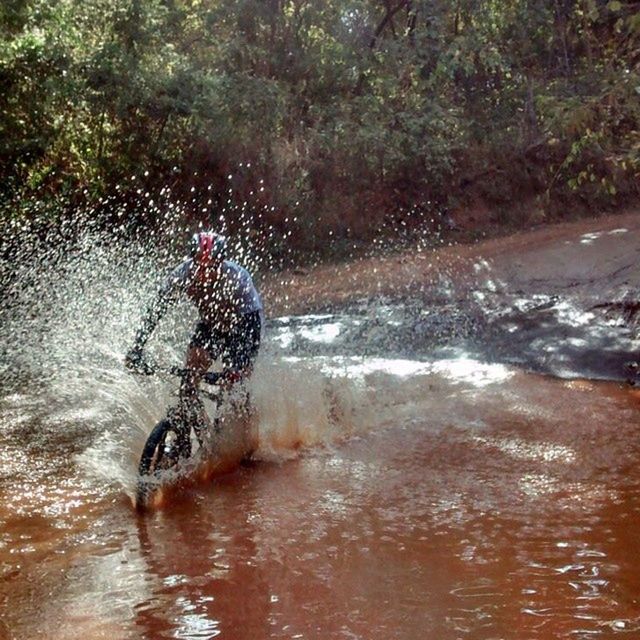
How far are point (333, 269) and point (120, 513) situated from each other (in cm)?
955

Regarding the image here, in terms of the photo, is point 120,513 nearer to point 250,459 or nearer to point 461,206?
point 250,459

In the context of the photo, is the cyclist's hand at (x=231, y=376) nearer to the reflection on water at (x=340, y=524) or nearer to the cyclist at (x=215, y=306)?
the cyclist at (x=215, y=306)

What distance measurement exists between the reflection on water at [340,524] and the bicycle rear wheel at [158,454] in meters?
0.18

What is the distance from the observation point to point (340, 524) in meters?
5.39

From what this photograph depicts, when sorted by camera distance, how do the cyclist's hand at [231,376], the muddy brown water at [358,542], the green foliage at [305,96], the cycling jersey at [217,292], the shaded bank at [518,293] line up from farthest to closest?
the green foliage at [305,96], the shaded bank at [518,293], the cycling jersey at [217,292], the cyclist's hand at [231,376], the muddy brown water at [358,542]

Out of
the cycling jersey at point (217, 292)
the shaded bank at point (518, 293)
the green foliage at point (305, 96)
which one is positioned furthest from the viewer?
the green foliage at point (305, 96)

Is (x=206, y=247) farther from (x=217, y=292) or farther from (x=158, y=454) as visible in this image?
(x=158, y=454)

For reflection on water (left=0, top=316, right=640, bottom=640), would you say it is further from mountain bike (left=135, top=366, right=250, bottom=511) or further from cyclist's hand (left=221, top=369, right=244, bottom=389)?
cyclist's hand (left=221, top=369, right=244, bottom=389)

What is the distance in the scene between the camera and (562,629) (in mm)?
3932

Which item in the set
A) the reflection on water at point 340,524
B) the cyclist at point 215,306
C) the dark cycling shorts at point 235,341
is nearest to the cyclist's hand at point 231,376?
the cyclist at point 215,306

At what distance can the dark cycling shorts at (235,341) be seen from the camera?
627cm

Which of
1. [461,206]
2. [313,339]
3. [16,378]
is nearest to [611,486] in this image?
[313,339]

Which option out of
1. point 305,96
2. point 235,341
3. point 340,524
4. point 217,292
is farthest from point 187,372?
point 305,96

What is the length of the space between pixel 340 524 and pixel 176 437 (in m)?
1.36
